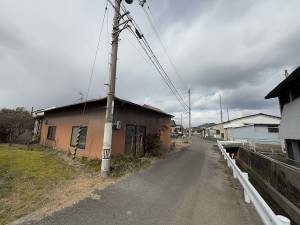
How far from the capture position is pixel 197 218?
3.89 m

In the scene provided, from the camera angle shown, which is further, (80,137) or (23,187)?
(80,137)

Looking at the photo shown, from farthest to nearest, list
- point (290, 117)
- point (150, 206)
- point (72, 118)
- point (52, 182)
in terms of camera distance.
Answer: point (72, 118)
point (290, 117)
point (52, 182)
point (150, 206)

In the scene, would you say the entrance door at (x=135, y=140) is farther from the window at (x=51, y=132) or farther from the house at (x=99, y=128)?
the window at (x=51, y=132)

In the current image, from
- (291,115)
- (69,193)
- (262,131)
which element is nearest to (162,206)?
(69,193)

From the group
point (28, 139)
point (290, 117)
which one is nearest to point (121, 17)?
point (290, 117)

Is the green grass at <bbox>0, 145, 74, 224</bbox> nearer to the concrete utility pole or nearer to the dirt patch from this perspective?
the dirt patch

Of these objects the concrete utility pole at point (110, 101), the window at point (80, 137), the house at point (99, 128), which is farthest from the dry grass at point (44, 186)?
the window at point (80, 137)

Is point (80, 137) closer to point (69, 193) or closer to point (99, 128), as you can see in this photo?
point (99, 128)

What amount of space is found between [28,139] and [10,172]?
1673cm

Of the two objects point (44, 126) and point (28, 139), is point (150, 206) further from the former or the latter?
point (28, 139)

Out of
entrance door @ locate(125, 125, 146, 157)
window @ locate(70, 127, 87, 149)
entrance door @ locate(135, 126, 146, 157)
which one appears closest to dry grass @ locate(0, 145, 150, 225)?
entrance door @ locate(125, 125, 146, 157)

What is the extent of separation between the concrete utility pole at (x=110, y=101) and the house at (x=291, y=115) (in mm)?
9002

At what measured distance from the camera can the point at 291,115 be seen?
35.3ft

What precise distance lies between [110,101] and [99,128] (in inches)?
138
